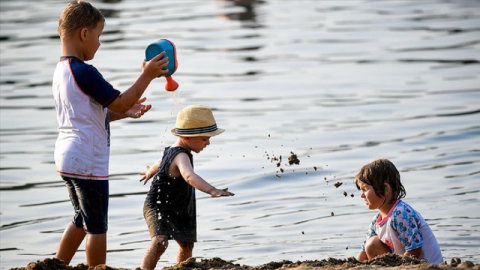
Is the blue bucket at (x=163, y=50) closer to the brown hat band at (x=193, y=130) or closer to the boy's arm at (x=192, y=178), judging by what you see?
the brown hat band at (x=193, y=130)

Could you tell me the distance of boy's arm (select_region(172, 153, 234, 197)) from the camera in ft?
19.9

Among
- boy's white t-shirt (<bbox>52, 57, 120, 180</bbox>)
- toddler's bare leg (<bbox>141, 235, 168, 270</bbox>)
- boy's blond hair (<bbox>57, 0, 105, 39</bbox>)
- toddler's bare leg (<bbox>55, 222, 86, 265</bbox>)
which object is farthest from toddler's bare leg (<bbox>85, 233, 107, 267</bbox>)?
boy's blond hair (<bbox>57, 0, 105, 39</bbox>)

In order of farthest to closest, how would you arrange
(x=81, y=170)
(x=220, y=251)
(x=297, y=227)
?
1. (x=297, y=227)
2. (x=220, y=251)
3. (x=81, y=170)

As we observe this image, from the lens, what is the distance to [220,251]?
805 cm

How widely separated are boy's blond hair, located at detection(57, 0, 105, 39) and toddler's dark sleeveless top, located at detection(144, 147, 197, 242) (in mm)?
1223

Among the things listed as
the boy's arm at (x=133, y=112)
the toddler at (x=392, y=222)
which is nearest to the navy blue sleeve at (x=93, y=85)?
the boy's arm at (x=133, y=112)

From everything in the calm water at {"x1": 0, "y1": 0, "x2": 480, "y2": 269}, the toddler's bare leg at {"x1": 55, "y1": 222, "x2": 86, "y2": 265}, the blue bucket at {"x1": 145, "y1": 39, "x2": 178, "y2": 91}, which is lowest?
the calm water at {"x1": 0, "y1": 0, "x2": 480, "y2": 269}

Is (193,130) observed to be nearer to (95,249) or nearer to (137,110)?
(137,110)

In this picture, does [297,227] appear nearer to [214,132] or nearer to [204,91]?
[214,132]

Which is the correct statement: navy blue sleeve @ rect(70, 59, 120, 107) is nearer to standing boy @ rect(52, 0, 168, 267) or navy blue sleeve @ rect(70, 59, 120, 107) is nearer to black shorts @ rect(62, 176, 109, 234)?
standing boy @ rect(52, 0, 168, 267)

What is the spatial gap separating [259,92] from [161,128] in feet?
8.15

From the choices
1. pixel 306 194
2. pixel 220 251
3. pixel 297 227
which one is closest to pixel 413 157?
pixel 306 194

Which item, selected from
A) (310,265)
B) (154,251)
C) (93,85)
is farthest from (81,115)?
(310,265)

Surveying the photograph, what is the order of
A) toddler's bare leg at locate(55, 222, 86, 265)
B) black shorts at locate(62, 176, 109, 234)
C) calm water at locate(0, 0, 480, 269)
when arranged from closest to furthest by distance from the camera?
1. black shorts at locate(62, 176, 109, 234)
2. toddler's bare leg at locate(55, 222, 86, 265)
3. calm water at locate(0, 0, 480, 269)
